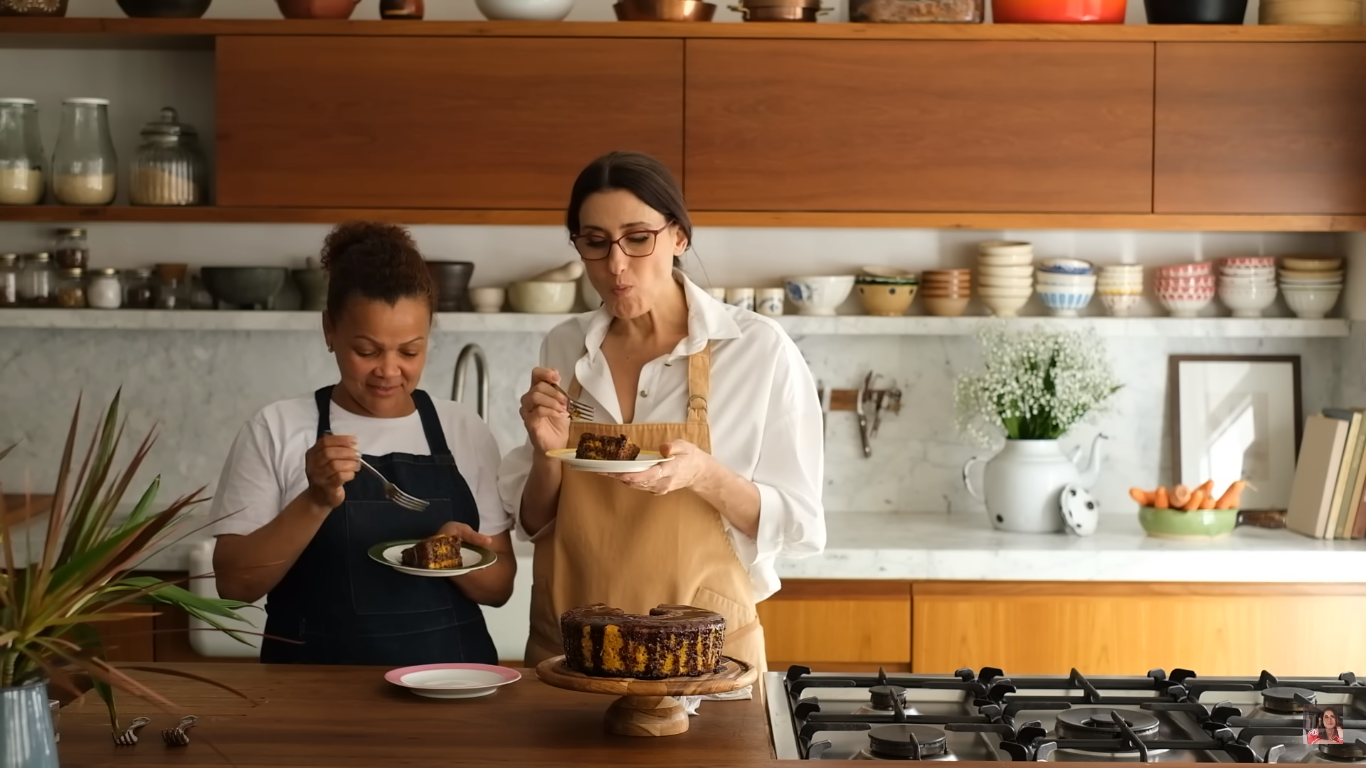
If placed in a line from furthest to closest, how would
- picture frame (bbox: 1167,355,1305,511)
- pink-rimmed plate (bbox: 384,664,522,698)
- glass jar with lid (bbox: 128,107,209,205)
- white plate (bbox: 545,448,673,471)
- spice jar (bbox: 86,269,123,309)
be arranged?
1. picture frame (bbox: 1167,355,1305,511)
2. spice jar (bbox: 86,269,123,309)
3. glass jar with lid (bbox: 128,107,209,205)
4. white plate (bbox: 545,448,673,471)
5. pink-rimmed plate (bbox: 384,664,522,698)

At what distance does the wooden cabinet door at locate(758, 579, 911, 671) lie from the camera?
11.7 ft

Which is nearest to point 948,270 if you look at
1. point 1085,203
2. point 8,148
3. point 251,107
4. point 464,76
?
point 1085,203

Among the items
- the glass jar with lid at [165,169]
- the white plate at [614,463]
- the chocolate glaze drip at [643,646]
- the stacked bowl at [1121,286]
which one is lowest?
the chocolate glaze drip at [643,646]

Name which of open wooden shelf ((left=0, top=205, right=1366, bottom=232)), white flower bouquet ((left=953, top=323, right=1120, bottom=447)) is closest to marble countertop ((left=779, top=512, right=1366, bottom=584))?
white flower bouquet ((left=953, top=323, right=1120, bottom=447))

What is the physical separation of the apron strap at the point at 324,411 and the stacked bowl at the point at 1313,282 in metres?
2.88

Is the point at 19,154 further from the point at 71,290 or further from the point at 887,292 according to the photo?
the point at 887,292

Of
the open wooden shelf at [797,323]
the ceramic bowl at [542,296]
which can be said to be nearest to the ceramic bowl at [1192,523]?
the open wooden shelf at [797,323]

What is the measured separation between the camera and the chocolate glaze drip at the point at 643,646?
5.71ft

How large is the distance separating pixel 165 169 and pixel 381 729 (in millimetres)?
2546

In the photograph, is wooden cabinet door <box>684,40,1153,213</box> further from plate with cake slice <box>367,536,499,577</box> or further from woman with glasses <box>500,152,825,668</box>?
plate with cake slice <box>367,536,499,577</box>

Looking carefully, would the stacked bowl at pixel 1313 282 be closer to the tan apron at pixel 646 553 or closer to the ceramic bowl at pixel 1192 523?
the ceramic bowl at pixel 1192 523

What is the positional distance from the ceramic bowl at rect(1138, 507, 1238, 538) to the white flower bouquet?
1.11 ft

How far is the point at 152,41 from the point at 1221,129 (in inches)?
115

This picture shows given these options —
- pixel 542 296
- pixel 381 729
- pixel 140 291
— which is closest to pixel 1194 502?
pixel 542 296
